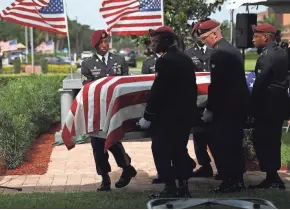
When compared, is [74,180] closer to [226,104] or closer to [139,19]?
[226,104]

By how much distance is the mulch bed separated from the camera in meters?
7.77

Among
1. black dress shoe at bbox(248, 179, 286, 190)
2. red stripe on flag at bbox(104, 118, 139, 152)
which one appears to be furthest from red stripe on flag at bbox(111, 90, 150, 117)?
black dress shoe at bbox(248, 179, 286, 190)

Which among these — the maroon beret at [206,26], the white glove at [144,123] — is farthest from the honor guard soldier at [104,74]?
the maroon beret at [206,26]

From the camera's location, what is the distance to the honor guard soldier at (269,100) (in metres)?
6.10

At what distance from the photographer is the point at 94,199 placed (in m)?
5.72

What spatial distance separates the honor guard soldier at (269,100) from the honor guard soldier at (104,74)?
1401 millimetres

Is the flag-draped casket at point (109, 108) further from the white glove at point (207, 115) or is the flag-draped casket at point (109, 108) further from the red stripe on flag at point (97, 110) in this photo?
the white glove at point (207, 115)

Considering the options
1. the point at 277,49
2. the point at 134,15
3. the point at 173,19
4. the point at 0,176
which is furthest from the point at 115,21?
the point at 277,49

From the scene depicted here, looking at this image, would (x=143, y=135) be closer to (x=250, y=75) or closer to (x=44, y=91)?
(x=250, y=75)

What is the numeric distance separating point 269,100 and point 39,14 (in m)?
4.90

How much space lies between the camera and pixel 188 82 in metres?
5.52

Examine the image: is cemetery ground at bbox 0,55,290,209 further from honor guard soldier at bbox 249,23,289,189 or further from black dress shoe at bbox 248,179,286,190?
honor guard soldier at bbox 249,23,289,189

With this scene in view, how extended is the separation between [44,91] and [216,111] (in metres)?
6.59

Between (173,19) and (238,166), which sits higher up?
(173,19)
